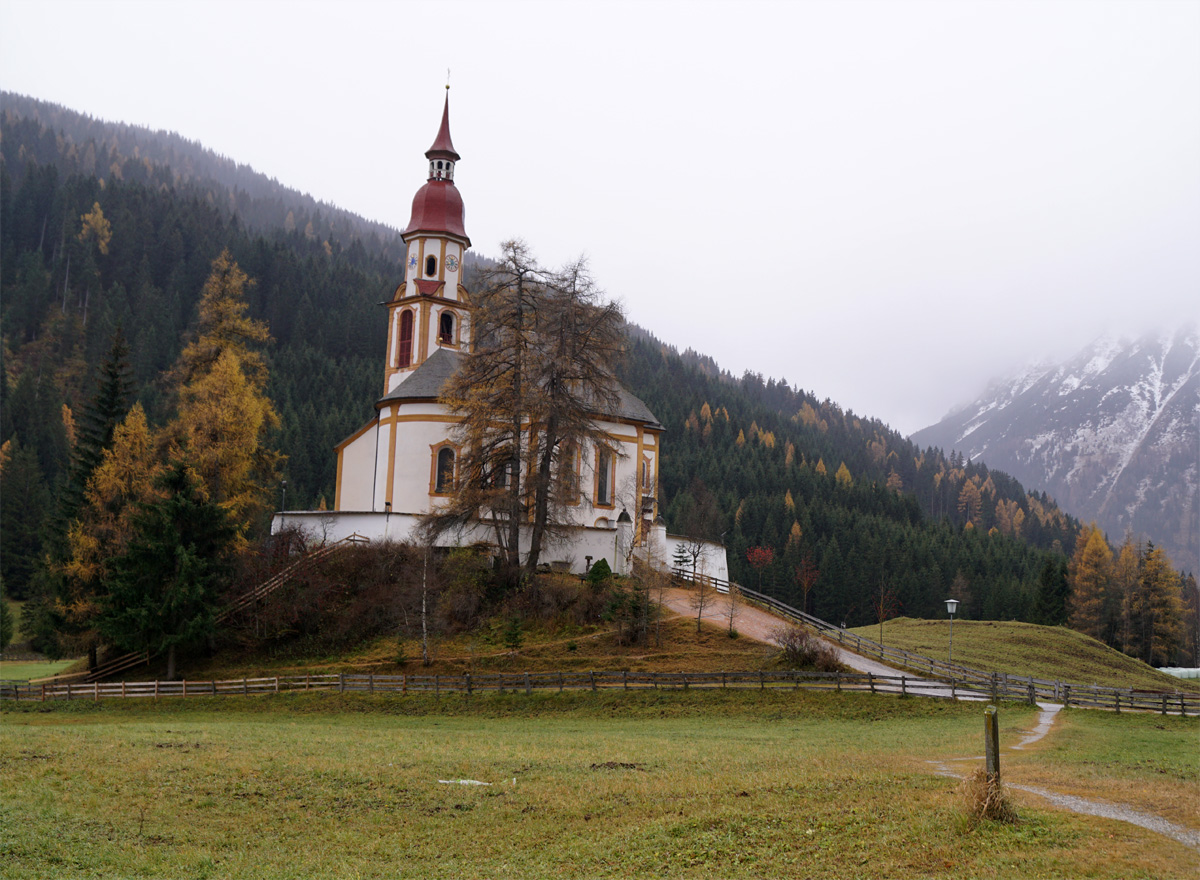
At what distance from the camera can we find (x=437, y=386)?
50125 millimetres

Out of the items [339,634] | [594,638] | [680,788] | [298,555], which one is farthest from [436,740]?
[298,555]

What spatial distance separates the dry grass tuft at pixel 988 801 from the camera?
41.9ft

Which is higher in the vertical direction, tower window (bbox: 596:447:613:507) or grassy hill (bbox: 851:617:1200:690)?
tower window (bbox: 596:447:613:507)

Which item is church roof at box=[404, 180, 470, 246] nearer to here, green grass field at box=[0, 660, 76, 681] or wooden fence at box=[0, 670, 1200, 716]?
wooden fence at box=[0, 670, 1200, 716]

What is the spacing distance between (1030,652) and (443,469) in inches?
1291

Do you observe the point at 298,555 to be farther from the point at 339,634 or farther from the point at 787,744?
the point at 787,744

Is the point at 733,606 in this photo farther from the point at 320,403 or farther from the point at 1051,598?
the point at 320,403

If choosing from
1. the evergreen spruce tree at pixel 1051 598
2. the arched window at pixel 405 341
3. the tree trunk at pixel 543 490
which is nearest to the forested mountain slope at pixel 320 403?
the evergreen spruce tree at pixel 1051 598

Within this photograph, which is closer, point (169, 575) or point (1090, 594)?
point (169, 575)

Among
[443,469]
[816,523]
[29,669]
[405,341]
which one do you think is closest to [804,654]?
[443,469]

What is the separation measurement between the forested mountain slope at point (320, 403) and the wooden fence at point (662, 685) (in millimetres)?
47882

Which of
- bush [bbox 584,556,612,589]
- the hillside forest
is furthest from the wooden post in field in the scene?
the hillside forest

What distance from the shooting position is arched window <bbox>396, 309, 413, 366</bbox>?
183 ft

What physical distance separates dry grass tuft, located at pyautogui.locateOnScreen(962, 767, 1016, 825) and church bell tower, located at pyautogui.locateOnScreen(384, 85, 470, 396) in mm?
44941
